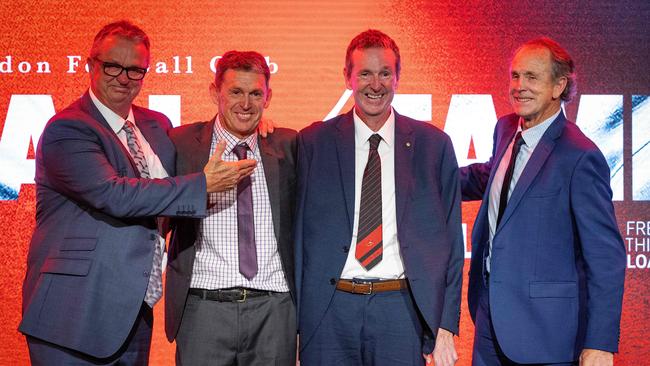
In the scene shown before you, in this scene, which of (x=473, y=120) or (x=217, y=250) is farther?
(x=473, y=120)

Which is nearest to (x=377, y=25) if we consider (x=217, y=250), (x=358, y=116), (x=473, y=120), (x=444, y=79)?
(x=444, y=79)

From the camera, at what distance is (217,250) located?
288 cm

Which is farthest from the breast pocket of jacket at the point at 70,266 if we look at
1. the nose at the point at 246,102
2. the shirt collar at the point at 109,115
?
the nose at the point at 246,102

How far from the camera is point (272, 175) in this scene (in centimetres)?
299

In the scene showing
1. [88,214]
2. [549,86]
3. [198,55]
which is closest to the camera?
[88,214]

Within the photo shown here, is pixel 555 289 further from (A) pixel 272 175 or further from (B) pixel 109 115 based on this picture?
(B) pixel 109 115

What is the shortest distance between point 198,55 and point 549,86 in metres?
2.11

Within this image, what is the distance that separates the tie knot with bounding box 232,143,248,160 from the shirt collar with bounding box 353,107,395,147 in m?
0.47

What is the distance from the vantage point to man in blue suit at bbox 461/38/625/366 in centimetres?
266

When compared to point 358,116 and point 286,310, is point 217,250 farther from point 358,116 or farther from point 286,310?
point 358,116

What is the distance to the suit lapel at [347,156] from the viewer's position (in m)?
2.88

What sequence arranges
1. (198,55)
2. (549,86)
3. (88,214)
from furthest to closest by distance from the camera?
(198,55) → (549,86) → (88,214)

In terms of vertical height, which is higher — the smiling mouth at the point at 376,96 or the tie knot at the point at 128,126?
the smiling mouth at the point at 376,96

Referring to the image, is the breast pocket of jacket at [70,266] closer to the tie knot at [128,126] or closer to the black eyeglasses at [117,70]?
the tie knot at [128,126]
